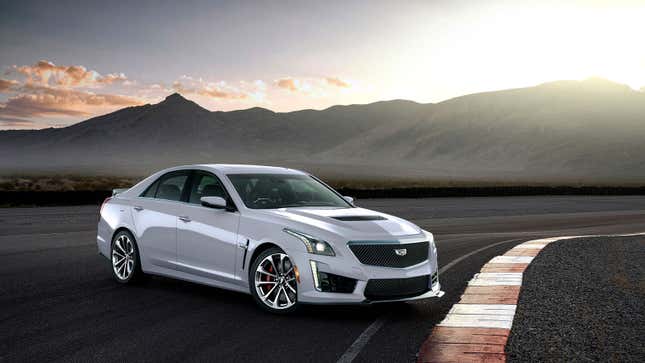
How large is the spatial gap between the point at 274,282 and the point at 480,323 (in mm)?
2110

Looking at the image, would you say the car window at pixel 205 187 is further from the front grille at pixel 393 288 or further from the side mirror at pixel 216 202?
the front grille at pixel 393 288

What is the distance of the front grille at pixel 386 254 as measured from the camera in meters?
7.21

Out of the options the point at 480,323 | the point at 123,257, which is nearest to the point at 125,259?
the point at 123,257

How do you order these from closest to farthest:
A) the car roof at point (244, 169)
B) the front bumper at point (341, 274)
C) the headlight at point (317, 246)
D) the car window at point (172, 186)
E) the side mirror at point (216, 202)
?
the front bumper at point (341, 274), the headlight at point (317, 246), the side mirror at point (216, 202), the car roof at point (244, 169), the car window at point (172, 186)

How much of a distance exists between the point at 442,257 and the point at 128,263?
621 cm

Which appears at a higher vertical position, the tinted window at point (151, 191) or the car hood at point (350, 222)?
the tinted window at point (151, 191)

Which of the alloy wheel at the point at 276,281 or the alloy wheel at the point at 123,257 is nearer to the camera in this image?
the alloy wheel at the point at 276,281

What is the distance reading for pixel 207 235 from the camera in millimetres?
8297

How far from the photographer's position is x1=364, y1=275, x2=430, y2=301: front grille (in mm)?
7156

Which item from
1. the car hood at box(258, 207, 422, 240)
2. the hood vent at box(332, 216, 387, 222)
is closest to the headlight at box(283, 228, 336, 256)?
the car hood at box(258, 207, 422, 240)

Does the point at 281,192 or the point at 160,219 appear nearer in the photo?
the point at 281,192

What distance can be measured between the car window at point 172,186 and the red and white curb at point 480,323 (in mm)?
3620

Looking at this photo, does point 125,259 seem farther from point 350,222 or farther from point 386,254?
point 386,254

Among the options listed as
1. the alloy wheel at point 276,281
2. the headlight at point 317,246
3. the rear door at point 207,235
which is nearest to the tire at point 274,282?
the alloy wheel at point 276,281
